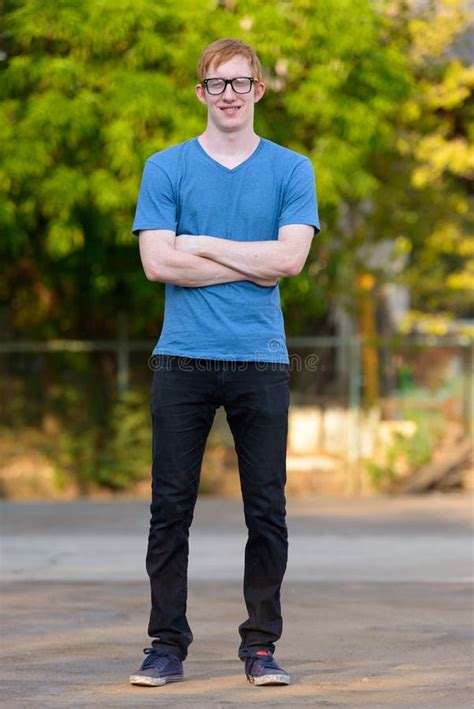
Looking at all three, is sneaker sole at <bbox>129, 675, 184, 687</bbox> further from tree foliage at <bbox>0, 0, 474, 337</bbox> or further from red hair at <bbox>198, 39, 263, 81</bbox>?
tree foliage at <bbox>0, 0, 474, 337</bbox>

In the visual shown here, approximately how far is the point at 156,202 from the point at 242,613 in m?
2.61

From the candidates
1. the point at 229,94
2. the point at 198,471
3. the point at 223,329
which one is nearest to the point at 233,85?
the point at 229,94

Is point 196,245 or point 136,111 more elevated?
point 136,111

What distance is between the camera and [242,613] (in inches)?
291

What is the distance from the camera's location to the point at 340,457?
53.7 feet

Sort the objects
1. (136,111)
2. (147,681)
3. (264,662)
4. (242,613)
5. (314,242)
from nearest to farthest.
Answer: (147,681) < (264,662) < (242,613) < (136,111) < (314,242)

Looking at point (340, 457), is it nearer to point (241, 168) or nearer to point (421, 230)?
point (421, 230)

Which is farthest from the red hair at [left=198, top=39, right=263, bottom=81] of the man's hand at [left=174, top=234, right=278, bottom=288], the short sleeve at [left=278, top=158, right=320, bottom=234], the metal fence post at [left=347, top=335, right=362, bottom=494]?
the metal fence post at [left=347, top=335, right=362, bottom=494]

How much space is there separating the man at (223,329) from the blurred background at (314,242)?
24.8 feet

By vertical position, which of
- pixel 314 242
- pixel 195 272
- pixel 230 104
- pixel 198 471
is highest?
pixel 230 104

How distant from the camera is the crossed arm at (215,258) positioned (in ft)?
17.6

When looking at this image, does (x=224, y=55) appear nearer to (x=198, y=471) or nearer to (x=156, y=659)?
(x=198, y=471)

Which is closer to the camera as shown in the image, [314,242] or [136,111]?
[136,111]

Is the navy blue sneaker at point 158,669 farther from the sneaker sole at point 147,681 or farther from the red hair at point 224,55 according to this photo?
the red hair at point 224,55
